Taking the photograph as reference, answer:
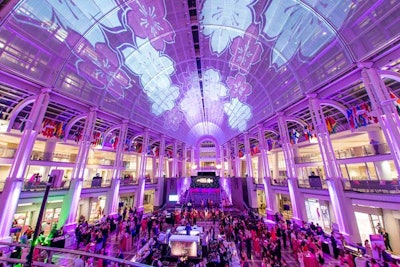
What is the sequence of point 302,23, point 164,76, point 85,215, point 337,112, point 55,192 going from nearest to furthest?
point 302,23 → point 55,192 → point 337,112 → point 85,215 → point 164,76

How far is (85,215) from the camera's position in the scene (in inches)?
810

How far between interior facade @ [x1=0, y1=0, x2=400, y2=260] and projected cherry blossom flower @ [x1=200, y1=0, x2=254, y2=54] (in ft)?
0.37

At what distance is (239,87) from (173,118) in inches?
563

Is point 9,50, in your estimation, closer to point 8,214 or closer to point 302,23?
point 8,214

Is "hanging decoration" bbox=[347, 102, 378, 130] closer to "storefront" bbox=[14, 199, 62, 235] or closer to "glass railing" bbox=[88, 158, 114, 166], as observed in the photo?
"storefront" bbox=[14, 199, 62, 235]

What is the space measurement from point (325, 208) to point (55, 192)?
1075 inches

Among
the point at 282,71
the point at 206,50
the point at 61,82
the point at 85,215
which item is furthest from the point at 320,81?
the point at 85,215

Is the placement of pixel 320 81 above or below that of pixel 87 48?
below

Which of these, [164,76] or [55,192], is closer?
[55,192]

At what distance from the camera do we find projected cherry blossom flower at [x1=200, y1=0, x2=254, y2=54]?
50.1 feet

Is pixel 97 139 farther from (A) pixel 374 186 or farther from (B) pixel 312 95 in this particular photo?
(A) pixel 374 186

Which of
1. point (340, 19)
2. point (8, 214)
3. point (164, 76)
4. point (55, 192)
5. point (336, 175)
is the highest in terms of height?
point (164, 76)

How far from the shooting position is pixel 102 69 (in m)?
17.5

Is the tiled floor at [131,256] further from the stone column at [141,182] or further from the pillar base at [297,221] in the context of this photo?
the stone column at [141,182]
